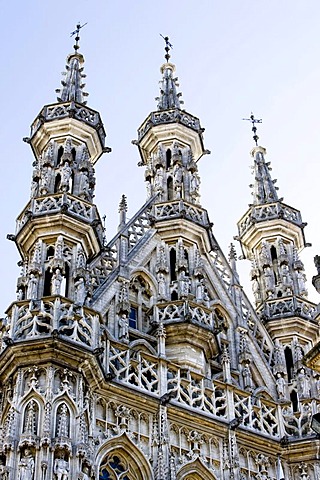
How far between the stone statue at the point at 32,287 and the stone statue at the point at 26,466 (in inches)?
165

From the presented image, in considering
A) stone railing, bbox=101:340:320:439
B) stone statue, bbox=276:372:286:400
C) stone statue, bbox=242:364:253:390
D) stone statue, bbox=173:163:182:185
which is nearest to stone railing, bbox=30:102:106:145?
stone statue, bbox=173:163:182:185

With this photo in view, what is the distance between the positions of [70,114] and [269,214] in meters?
7.48

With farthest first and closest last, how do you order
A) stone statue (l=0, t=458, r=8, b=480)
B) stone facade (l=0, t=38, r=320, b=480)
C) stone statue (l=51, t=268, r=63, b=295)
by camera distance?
stone statue (l=51, t=268, r=63, b=295), stone facade (l=0, t=38, r=320, b=480), stone statue (l=0, t=458, r=8, b=480)

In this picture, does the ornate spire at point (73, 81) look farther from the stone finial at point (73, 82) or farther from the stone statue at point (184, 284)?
the stone statue at point (184, 284)

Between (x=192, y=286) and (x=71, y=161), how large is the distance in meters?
4.68

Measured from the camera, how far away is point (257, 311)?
89.8 ft

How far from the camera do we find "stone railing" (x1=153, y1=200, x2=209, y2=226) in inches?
1019

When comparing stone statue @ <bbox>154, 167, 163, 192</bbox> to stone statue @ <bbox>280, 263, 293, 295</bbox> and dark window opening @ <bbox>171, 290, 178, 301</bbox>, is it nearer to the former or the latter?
dark window opening @ <bbox>171, 290, 178, 301</bbox>

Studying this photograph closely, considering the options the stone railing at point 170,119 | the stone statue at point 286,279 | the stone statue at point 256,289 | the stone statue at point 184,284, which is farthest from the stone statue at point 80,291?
the stone railing at point 170,119

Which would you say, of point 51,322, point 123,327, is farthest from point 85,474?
point 123,327

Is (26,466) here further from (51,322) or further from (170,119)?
(170,119)

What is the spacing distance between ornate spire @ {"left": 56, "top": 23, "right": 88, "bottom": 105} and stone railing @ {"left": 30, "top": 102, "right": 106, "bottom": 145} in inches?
14.2

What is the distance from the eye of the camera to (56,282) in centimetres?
2097

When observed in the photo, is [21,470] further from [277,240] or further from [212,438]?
[277,240]
